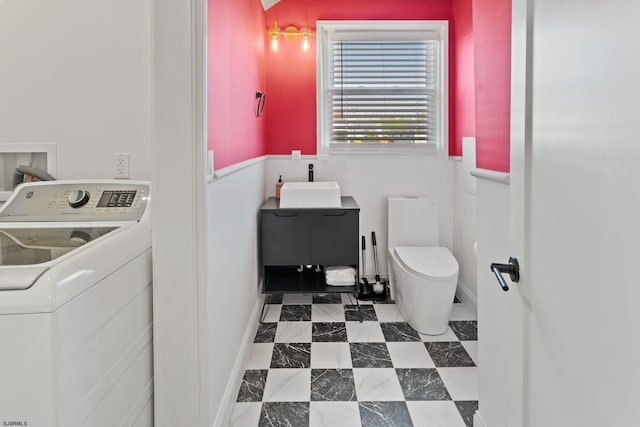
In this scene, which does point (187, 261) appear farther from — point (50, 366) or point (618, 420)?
point (618, 420)

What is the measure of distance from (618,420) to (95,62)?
2163 millimetres

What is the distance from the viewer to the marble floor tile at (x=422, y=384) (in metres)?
2.03

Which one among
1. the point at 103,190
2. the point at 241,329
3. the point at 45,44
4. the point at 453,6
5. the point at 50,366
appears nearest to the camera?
the point at 50,366

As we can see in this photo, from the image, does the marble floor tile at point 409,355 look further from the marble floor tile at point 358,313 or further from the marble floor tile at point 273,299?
the marble floor tile at point 273,299

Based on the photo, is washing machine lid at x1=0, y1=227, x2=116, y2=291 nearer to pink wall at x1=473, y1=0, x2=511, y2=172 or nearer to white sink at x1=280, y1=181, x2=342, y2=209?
pink wall at x1=473, y1=0, x2=511, y2=172

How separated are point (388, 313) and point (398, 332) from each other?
32 cm

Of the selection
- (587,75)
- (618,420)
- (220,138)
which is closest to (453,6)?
(220,138)

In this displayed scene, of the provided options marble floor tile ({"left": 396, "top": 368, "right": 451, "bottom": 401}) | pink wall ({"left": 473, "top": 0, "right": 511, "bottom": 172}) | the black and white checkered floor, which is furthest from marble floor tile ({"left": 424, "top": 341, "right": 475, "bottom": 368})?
pink wall ({"left": 473, "top": 0, "right": 511, "bottom": 172})

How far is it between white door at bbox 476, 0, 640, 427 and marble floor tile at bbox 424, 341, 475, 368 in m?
1.31

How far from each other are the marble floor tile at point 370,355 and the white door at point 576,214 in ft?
4.28

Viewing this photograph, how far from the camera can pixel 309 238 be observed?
2936mm

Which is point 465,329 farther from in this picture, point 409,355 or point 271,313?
point 271,313

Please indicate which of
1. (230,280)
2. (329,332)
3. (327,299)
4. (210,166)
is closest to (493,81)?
(210,166)

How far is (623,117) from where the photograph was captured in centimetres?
62
